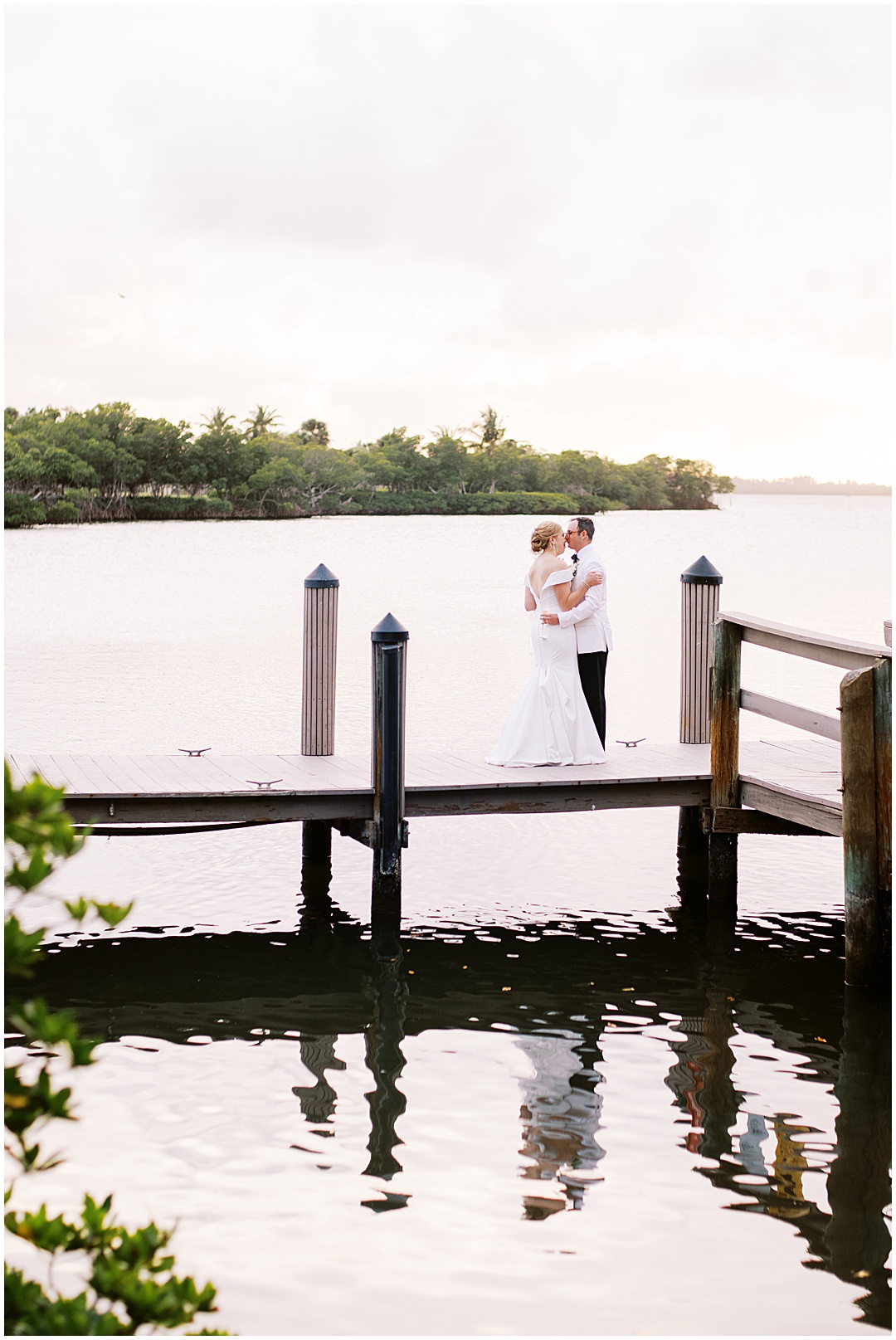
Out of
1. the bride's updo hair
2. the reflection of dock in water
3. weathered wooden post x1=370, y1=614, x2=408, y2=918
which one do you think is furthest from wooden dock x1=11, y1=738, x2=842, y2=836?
the bride's updo hair

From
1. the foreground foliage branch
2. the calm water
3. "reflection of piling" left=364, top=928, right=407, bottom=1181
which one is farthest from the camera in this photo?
"reflection of piling" left=364, top=928, right=407, bottom=1181

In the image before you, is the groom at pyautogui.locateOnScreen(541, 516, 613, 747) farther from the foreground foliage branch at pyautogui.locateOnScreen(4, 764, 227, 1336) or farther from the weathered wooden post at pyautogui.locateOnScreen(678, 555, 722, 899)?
Result: the foreground foliage branch at pyautogui.locateOnScreen(4, 764, 227, 1336)

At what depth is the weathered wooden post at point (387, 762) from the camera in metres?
8.15

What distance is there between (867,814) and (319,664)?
3.89 meters

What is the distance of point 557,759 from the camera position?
362 inches

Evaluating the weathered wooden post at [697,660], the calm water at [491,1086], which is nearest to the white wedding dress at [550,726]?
the weathered wooden post at [697,660]

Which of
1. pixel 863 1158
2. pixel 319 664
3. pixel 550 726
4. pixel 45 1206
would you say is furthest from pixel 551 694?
pixel 45 1206

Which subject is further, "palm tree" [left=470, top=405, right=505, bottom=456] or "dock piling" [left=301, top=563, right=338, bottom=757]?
"palm tree" [left=470, top=405, right=505, bottom=456]

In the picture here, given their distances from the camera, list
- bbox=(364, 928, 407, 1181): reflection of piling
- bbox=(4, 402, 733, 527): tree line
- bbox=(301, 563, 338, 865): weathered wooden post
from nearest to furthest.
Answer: bbox=(364, 928, 407, 1181): reflection of piling, bbox=(301, 563, 338, 865): weathered wooden post, bbox=(4, 402, 733, 527): tree line

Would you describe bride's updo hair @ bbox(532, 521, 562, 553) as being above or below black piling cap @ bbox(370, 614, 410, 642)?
above

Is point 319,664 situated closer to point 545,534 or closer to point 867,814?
point 545,534

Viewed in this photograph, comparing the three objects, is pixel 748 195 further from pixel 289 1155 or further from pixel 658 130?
pixel 289 1155

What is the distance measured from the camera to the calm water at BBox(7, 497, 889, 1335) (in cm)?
455

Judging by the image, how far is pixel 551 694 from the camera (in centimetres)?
934
